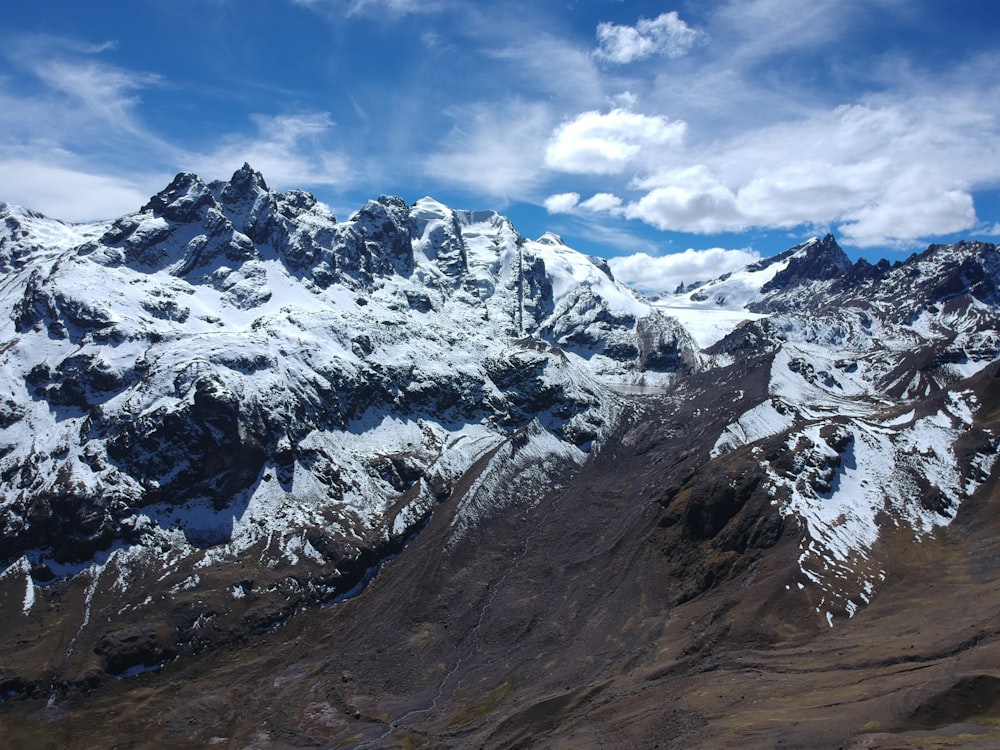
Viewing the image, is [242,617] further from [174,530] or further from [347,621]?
[174,530]

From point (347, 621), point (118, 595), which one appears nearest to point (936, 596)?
point (347, 621)

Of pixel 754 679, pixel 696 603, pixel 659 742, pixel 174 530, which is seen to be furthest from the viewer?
pixel 174 530

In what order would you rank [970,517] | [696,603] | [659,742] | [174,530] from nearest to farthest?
[659,742] → [696,603] → [970,517] → [174,530]

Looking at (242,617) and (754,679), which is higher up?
(242,617)

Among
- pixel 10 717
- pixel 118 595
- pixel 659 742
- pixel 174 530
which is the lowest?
pixel 659 742

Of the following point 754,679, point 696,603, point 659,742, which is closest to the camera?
point 659,742

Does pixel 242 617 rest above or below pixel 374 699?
above

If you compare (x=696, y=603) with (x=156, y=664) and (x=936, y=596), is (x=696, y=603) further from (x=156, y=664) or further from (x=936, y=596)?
(x=156, y=664)

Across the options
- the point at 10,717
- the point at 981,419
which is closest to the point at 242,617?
the point at 10,717

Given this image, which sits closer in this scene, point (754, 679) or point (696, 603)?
point (754, 679)
